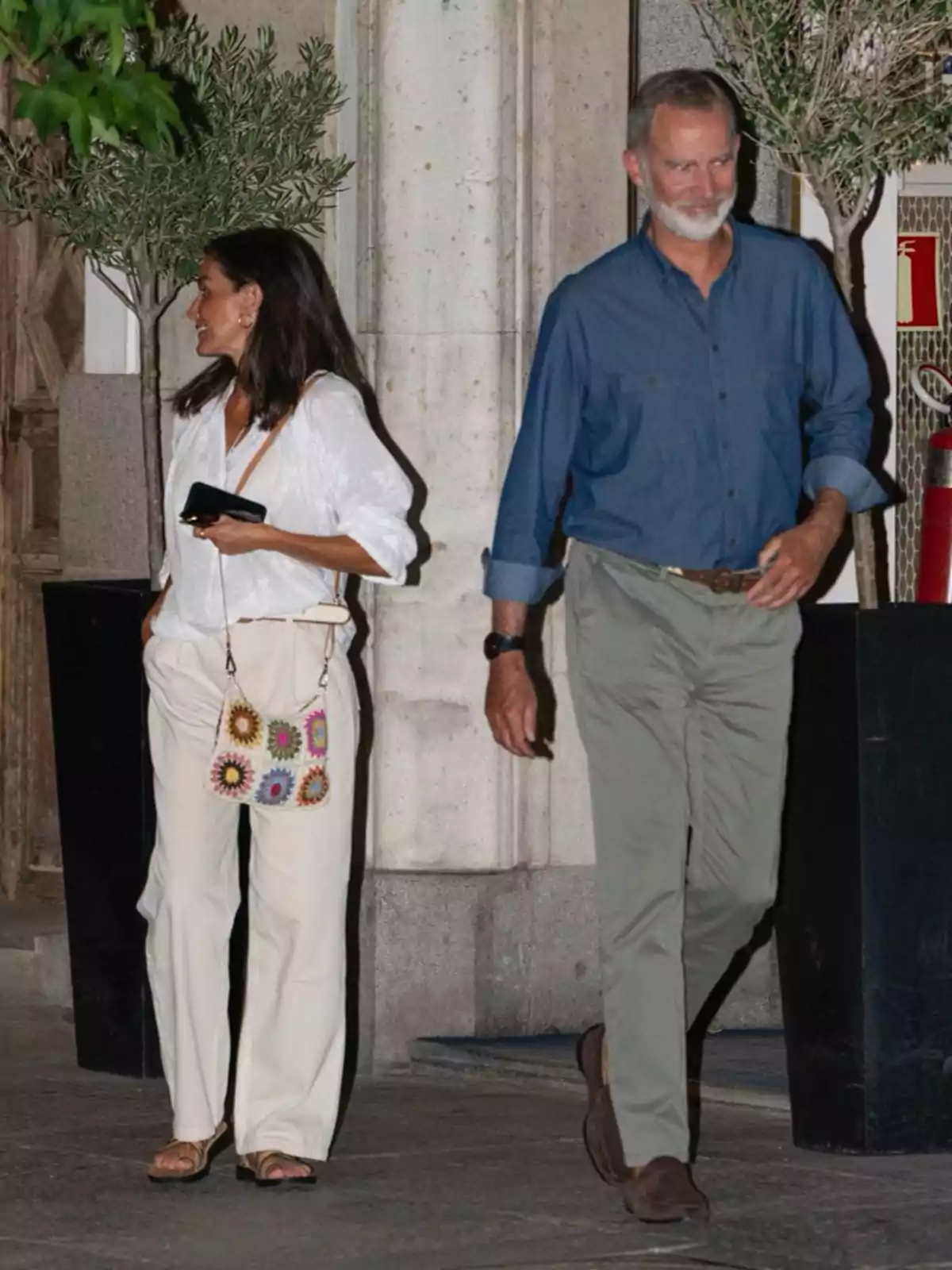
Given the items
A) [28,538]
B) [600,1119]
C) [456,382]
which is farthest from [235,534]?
[28,538]

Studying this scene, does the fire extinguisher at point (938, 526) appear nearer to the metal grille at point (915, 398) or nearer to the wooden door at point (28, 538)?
the metal grille at point (915, 398)

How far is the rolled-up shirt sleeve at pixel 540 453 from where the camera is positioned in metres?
5.66

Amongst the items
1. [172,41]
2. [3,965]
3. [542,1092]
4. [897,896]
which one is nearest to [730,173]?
[897,896]

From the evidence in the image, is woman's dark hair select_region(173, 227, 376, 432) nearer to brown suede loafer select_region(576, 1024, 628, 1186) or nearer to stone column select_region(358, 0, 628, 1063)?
stone column select_region(358, 0, 628, 1063)

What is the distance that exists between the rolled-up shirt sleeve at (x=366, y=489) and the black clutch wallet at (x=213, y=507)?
0.70 ft

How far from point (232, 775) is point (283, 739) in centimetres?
13

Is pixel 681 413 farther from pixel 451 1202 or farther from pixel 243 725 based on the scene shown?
pixel 451 1202

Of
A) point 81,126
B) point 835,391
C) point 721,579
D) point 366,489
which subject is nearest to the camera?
point 81,126

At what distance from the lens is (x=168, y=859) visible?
19.6ft

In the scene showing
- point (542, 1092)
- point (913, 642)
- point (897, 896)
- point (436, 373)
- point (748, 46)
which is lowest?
point (542, 1092)

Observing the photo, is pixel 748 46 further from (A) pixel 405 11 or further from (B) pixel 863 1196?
(B) pixel 863 1196

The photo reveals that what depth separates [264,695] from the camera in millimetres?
5895

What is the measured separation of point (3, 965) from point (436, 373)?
2.43 meters

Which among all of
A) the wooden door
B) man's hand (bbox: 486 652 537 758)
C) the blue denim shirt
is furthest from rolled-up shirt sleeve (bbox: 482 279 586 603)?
the wooden door
